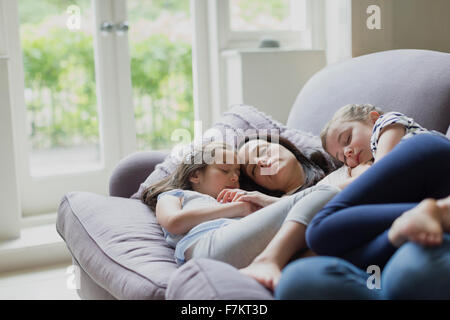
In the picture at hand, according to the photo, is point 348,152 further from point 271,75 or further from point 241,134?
point 271,75

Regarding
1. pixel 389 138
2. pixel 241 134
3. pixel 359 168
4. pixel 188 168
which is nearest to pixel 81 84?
pixel 241 134

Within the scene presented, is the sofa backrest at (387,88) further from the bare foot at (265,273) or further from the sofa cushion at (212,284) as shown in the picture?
the sofa cushion at (212,284)

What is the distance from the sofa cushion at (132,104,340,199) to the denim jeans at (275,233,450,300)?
2.68 ft

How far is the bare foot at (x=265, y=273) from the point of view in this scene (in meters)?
0.99

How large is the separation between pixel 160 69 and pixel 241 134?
1226 mm

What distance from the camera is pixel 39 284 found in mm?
2146

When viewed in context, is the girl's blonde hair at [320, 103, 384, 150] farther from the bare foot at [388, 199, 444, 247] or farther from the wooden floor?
the wooden floor

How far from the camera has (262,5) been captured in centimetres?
290

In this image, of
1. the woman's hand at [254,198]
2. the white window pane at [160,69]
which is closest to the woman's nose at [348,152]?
the woman's hand at [254,198]

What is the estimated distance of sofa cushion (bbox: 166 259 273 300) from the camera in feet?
3.00

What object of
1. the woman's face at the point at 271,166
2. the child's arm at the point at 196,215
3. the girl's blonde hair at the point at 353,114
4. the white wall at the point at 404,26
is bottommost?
the child's arm at the point at 196,215

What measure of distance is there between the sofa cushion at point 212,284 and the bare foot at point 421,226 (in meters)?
0.25

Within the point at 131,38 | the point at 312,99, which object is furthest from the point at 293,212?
the point at 131,38
